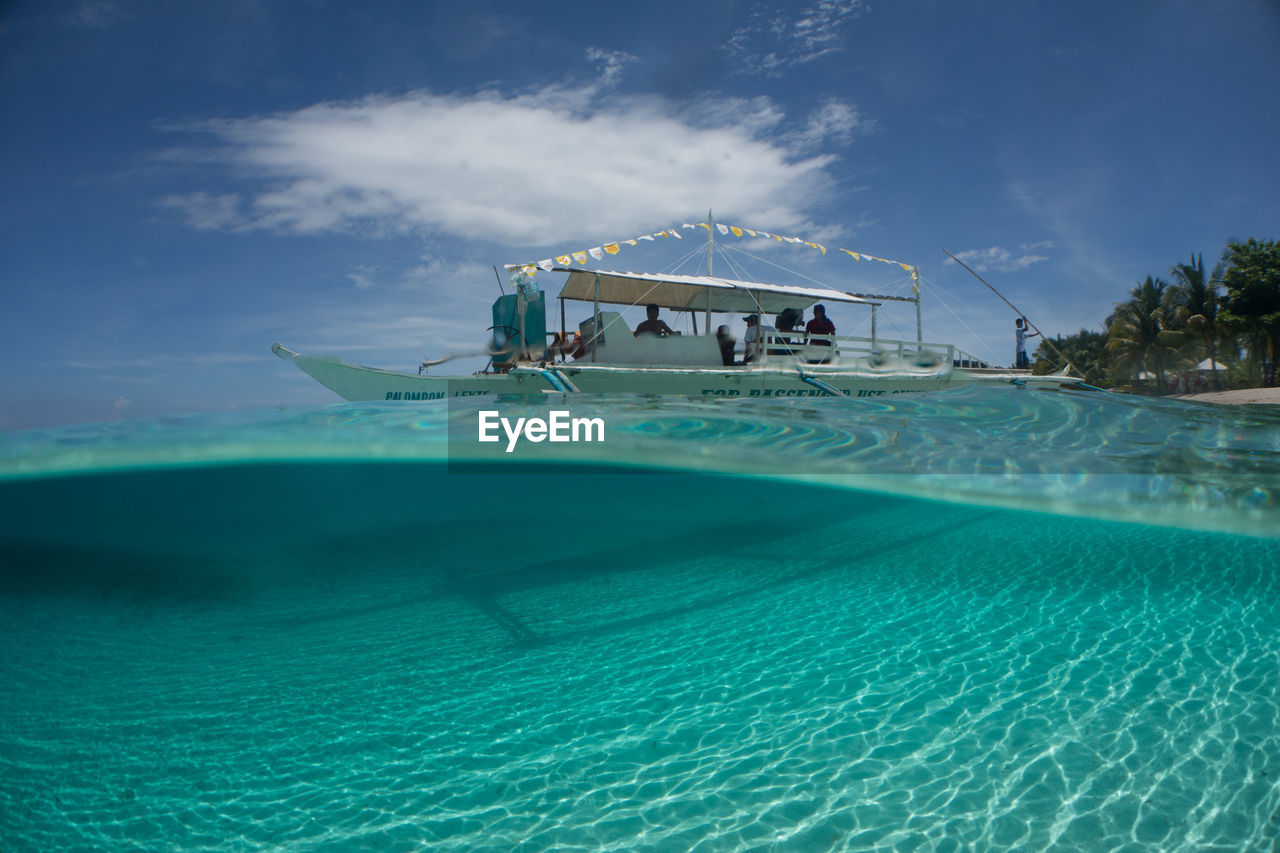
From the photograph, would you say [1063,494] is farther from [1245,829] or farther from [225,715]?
[225,715]

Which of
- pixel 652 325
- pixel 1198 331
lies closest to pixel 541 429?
pixel 652 325

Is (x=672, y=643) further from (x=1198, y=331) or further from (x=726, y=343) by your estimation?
(x=1198, y=331)

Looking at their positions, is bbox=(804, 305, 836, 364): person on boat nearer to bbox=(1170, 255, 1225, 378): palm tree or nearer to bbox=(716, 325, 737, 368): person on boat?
bbox=(716, 325, 737, 368): person on boat

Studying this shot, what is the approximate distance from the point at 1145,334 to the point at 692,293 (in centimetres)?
4073

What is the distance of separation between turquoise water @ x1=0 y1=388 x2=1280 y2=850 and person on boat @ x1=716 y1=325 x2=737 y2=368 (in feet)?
11.3

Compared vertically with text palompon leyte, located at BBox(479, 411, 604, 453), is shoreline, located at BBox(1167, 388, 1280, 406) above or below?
above

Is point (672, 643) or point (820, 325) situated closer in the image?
point (672, 643)

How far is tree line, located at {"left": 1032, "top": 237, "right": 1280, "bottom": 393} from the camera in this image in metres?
29.0

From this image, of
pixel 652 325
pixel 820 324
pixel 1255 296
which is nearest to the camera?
pixel 652 325

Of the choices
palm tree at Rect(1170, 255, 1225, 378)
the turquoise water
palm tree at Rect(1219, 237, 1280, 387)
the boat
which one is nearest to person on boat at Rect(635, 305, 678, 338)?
the boat

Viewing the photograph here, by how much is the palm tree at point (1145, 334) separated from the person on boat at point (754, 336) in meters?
37.4

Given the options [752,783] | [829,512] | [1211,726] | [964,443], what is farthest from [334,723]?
[829,512]

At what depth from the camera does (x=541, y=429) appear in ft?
33.8

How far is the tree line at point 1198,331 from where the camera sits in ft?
95.0
